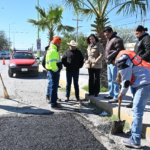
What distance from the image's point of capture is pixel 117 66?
109 inches

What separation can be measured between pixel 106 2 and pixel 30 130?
16.7 feet

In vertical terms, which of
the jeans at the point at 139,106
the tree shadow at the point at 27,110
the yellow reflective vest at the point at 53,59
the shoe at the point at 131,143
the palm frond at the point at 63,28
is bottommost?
the shoe at the point at 131,143

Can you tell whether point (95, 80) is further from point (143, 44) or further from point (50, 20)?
point (50, 20)

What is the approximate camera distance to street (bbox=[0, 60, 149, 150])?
114 inches

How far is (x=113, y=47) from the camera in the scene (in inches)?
179

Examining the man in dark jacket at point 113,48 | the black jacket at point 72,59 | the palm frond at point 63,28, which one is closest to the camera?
the man in dark jacket at point 113,48

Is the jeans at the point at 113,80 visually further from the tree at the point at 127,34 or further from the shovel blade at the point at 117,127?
the tree at the point at 127,34

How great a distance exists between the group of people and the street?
40cm

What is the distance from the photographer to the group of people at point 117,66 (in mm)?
2730

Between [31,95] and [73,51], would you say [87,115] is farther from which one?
[31,95]

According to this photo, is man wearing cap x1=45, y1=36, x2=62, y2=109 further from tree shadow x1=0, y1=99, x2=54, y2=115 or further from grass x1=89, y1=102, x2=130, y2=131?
grass x1=89, y1=102, x2=130, y2=131

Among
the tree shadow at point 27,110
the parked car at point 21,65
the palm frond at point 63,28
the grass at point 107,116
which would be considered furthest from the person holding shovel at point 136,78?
the palm frond at point 63,28

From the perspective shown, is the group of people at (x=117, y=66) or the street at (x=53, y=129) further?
the street at (x=53, y=129)

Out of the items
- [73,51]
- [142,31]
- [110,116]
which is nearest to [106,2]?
[73,51]
